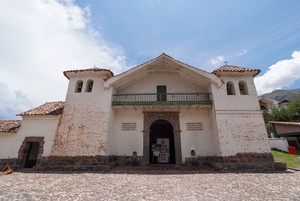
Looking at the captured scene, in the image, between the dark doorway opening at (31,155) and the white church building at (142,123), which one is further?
the dark doorway opening at (31,155)

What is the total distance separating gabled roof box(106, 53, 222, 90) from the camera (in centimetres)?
1105

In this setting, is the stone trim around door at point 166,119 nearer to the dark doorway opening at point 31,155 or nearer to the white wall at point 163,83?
the white wall at point 163,83

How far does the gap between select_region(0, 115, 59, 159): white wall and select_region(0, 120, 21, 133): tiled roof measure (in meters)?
0.34

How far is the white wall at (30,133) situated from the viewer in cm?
1011

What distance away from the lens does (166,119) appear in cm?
1184

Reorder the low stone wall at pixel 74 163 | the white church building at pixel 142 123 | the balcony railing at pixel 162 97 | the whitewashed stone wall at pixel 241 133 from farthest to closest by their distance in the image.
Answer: the balcony railing at pixel 162 97, the white church building at pixel 142 123, the whitewashed stone wall at pixel 241 133, the low stone wall at pixel 74 163

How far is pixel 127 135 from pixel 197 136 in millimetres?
5293

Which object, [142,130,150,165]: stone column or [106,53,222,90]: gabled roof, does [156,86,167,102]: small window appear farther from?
[142,130,150,165]: stone column

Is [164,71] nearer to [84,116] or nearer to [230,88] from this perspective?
[230,88]

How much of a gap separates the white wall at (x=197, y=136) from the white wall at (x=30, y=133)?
30.4ft

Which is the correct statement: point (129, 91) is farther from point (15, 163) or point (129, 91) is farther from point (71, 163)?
point (15, 163)

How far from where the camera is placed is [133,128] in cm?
1156

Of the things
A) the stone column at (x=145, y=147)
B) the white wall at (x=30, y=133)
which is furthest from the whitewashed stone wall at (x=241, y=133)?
the white wall at (x=30, y=133)

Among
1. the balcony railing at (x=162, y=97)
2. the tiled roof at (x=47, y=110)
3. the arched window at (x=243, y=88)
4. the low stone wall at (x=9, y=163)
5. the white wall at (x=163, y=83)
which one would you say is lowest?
the low stone wall at (x=9, y=163)
